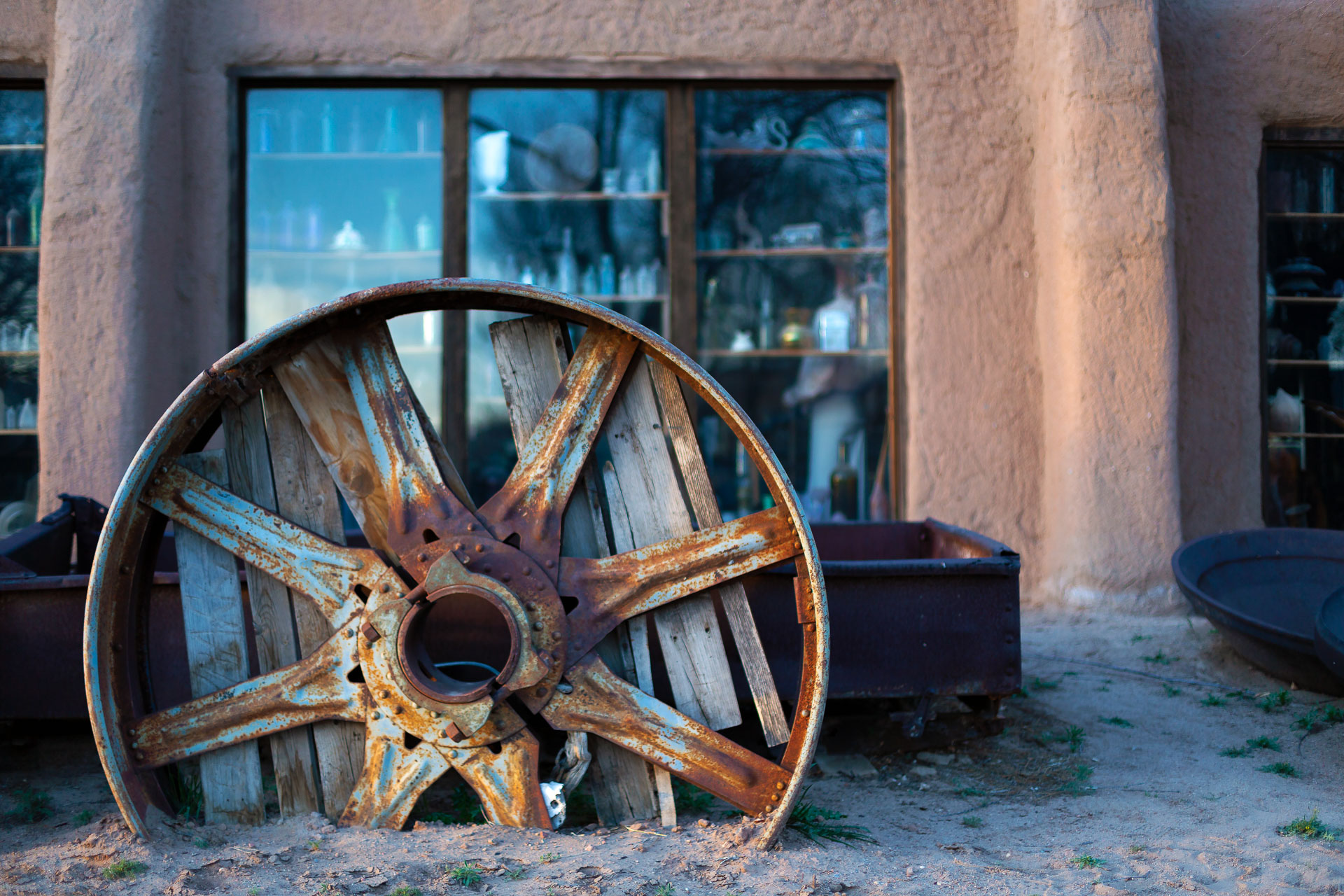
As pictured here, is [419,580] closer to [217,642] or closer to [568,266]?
[217,642]

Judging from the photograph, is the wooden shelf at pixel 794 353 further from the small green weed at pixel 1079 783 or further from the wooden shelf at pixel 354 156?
the small green weed at pixel 1079 783

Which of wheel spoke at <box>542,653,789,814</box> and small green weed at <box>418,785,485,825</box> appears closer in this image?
wheel spoke at <box>542,653,789,814</box>

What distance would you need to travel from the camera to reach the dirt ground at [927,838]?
6.73 ft

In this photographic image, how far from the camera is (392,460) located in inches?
96.7

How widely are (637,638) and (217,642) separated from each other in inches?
42.0

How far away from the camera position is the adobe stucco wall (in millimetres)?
4535

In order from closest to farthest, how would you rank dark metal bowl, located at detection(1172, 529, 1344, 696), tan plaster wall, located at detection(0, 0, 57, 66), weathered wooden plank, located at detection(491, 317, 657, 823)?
weathered wooden plank, located at detection(491, 317, 657, 823)
dark metal bowl, located at detection(1172, 529, 1344, 696)
tan plaster wall, located at detection(0, 0, 57, 66)

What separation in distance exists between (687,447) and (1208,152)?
13.1 feet

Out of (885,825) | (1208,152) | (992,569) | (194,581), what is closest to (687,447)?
(992,569)

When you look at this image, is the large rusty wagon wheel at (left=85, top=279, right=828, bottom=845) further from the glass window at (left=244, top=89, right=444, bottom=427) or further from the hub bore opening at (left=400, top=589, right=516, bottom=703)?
the glass window at (left=244, top=89, right=444, bottom=427)

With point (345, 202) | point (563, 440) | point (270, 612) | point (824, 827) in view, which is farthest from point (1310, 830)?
point (345, 202)

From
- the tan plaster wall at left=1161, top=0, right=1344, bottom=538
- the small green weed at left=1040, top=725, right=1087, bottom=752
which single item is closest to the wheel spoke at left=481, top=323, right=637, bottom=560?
the small green weed at left=1040, top=725, right=1087, bottom=752

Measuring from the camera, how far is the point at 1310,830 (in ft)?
7.91

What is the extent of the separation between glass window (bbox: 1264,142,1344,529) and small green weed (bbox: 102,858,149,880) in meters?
5.25
